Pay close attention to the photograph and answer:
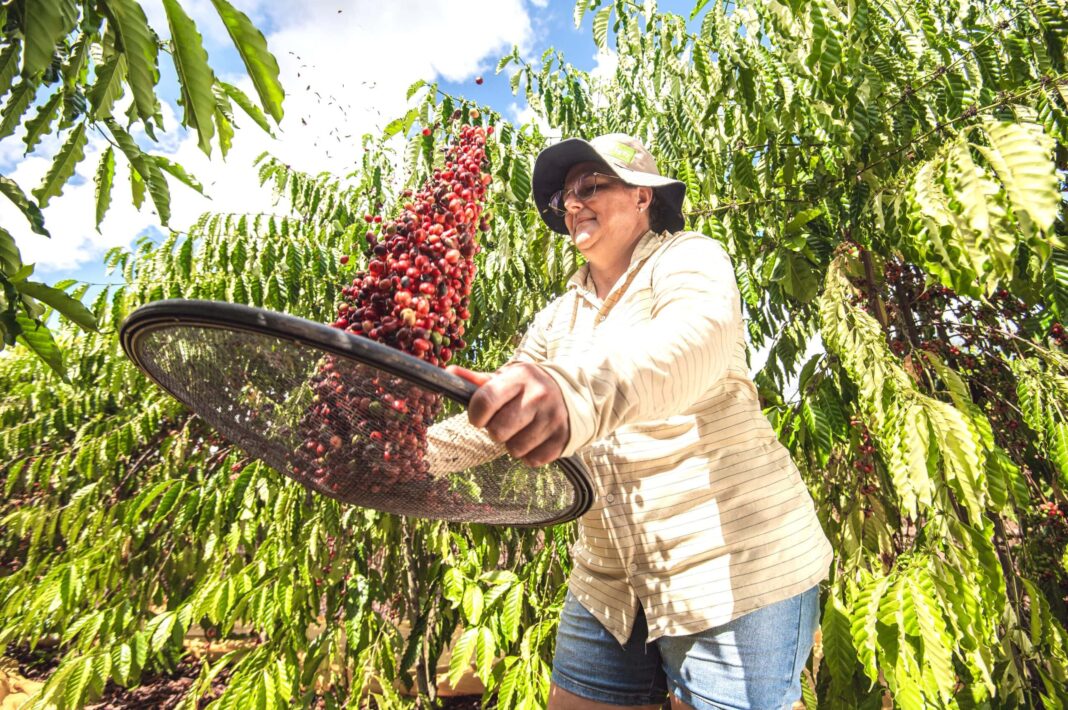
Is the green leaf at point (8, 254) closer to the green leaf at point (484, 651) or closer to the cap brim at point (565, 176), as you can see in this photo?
the cap brim at point (565, 176)

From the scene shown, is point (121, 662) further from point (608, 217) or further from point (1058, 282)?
point (1058, 282)

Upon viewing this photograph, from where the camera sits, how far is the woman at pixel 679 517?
106 centimetres

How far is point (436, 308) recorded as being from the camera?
966mm

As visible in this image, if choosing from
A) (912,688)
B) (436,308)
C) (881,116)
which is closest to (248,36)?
(436,308)

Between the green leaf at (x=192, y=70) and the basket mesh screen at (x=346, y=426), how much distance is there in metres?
0.25

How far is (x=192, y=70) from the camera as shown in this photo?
0.74 metres

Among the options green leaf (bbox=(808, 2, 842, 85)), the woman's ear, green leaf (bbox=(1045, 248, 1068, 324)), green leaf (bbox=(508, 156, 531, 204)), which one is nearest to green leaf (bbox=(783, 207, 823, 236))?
green leaf (bbox=(808, 2, 842, 85))

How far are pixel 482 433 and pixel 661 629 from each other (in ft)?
1.90

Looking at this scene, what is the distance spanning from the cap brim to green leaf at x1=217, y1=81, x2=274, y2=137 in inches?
24.3

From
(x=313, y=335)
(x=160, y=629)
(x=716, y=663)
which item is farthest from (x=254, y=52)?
(x=160, y=629)

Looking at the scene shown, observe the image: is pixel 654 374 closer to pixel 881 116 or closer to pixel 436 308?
pixel 436 308

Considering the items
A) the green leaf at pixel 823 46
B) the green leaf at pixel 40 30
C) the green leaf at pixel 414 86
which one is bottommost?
the green leaf at pixel 40 30

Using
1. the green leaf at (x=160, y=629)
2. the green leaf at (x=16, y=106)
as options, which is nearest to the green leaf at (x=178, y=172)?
the green leaf at (x=16, y=106)

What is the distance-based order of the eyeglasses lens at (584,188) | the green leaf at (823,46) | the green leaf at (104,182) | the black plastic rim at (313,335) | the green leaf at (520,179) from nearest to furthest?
the black plastic rim at (313,335), the green leaf at (104,182), the eyeglasses lens at (584,188), the green leaf at (823,46), the green leaf at (520,179)
